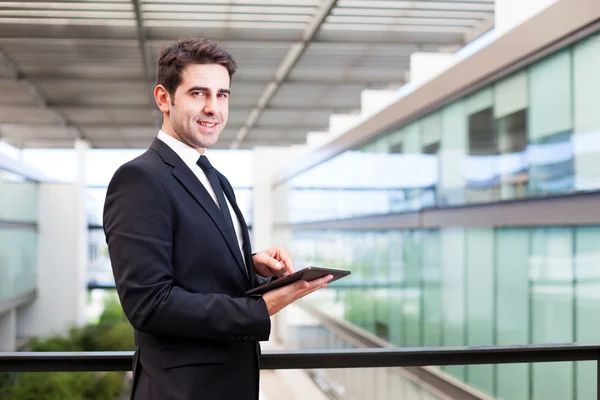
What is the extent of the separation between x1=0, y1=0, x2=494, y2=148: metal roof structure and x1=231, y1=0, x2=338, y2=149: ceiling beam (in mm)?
31

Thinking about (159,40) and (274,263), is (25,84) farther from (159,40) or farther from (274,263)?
(274,263)

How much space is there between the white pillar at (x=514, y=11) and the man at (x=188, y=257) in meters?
8.79

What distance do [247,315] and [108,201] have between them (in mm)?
492

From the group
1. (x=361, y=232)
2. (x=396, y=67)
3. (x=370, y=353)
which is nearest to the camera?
(x=370, y=353)

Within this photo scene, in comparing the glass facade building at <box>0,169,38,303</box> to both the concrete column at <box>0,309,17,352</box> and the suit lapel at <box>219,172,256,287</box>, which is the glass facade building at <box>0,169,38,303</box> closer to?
the concrete column at <box>0,309,17,352</box>

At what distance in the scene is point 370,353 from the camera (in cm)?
304

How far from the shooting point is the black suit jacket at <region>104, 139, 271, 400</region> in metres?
2.05

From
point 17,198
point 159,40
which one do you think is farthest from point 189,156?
point 17,198

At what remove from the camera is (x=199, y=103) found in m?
2.29

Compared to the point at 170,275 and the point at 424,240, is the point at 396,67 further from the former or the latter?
the point at 170,275

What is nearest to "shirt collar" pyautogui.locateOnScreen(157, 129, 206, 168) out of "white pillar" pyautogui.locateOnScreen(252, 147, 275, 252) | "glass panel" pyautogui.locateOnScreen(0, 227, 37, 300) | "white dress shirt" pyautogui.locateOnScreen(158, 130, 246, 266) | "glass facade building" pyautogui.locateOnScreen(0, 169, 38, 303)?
"white dress shirt" pyautogui.locateOnScreen(158, 130, 246, 266)

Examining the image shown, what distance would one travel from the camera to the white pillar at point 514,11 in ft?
34.5

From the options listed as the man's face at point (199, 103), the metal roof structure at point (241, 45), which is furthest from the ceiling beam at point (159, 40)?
the man's face at point (199, 103)

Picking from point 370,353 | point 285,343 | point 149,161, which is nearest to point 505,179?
point 370,353
